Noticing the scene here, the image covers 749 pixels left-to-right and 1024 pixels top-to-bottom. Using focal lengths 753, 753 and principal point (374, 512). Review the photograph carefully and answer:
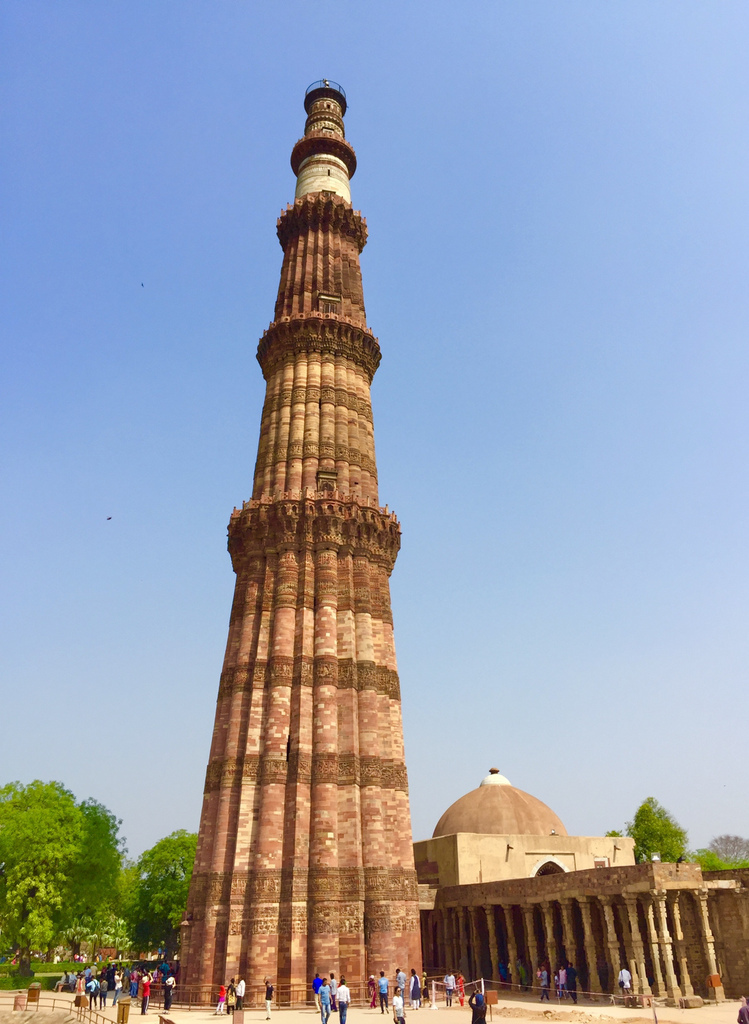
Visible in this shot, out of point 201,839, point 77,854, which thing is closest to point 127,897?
point 77,854

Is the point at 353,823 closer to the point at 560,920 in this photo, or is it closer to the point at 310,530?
the point at 560,920

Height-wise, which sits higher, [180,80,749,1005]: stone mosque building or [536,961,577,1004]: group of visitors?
[180,80,749,1005]: stone mosque building

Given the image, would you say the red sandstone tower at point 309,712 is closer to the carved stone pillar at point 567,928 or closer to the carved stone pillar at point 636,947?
the carved stone pillar at point 567,928

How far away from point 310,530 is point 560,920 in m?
18.9

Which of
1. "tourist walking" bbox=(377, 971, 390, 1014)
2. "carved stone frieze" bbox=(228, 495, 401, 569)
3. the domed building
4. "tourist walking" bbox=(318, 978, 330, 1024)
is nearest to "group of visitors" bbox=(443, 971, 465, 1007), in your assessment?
"tourist walking" bbox=(377, 971, 390, 1014)

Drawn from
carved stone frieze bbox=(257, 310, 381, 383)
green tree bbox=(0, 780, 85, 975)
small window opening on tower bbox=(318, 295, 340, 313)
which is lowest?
green tree bbox=(0, 780, 85, 975)

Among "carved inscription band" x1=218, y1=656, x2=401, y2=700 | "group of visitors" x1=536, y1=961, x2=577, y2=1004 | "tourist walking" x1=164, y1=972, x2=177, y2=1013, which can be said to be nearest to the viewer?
"tourist walking" x1=164, y1=972, x2=177, y2=1013

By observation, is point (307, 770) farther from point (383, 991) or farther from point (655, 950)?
point (655, 950)

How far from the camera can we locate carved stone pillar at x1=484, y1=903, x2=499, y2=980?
31077 millimetres

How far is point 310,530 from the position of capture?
33688 millimetres

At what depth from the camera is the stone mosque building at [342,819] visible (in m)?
25.8

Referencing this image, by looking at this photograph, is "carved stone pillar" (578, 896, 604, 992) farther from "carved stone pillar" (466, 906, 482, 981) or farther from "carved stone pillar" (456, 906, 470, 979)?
"carved stone pillar" (456, 906, 470, 979)

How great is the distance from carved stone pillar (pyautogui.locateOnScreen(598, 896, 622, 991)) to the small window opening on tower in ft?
98.8

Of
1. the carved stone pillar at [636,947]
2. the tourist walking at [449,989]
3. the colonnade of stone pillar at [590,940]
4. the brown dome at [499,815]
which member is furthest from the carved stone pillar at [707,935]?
the brown dome at [499,815]
